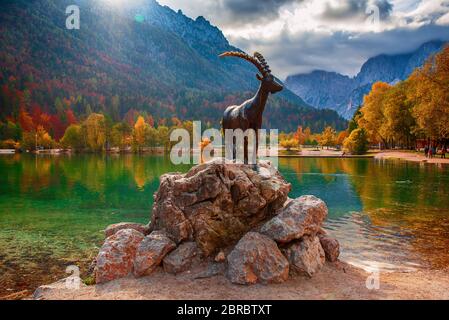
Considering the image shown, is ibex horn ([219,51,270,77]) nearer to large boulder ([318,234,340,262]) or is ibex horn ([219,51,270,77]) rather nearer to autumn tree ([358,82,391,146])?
large boulder ([318,234,340,262])

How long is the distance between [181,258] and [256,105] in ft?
21.1

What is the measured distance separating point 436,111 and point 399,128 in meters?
28.0

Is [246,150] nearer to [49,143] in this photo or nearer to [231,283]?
[231,283]

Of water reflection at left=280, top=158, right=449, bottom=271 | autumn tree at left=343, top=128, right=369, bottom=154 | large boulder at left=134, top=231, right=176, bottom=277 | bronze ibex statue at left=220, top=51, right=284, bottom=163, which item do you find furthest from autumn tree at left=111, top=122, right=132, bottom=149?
large boulder at left=134, top=231, right=176, bottom=277

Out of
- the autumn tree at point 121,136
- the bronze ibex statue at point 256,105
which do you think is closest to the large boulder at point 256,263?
the bronze ibex statue at point 256,105

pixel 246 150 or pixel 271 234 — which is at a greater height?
pixel 246 150

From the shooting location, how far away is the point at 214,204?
1070 cm

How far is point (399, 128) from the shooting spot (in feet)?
244

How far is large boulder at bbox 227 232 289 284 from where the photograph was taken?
9.12 meters

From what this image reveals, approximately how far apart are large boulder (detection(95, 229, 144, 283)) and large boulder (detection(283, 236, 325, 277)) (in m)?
4.28

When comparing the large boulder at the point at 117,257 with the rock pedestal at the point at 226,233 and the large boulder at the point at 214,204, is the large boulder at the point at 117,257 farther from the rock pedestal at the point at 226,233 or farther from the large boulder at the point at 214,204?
the large boulder at the point at 214,204

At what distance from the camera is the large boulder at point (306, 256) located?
31.4ft

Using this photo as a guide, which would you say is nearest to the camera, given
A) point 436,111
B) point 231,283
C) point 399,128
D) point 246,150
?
point 231,283
